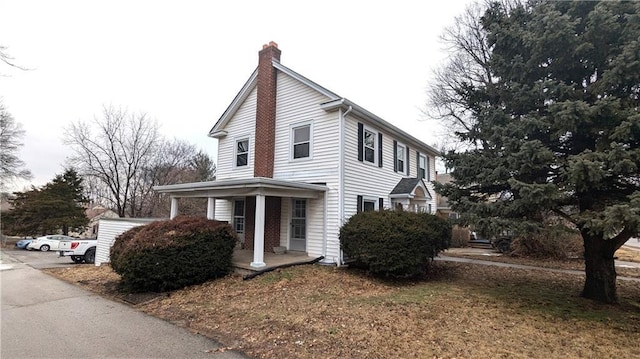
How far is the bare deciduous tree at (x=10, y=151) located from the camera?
30.5 meters

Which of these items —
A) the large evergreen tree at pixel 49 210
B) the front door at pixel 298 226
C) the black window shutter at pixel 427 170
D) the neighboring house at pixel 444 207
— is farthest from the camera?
the large evergreen tree at pixel 49 210

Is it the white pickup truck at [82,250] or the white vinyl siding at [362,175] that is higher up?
the white vinyl siding at [362,175]

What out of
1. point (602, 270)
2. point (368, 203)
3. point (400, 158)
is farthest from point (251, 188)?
point (602, 270)

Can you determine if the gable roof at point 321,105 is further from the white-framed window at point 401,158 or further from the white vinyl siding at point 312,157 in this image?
the white-framed window at point 401,158

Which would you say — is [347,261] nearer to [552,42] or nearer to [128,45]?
[552,42]

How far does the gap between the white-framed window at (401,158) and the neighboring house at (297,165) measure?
0.16 ft

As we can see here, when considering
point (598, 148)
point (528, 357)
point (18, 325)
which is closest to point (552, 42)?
point (598, 148)

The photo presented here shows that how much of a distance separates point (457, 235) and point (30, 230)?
133ft

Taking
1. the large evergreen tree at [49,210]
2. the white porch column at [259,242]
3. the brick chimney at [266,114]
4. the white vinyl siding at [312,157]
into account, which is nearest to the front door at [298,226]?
the white vinyl siding at [312,157]

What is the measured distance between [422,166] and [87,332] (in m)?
16.4

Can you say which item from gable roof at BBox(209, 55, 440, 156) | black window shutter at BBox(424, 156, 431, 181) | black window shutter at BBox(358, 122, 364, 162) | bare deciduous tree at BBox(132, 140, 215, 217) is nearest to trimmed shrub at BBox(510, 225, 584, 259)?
black window shutter at BBox(424, 156, 431, 181)

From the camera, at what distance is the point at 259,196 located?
9539 millimetres

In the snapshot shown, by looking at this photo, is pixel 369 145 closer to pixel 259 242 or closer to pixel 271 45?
pixel 271 45

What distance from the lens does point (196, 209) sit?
29.1 meters
